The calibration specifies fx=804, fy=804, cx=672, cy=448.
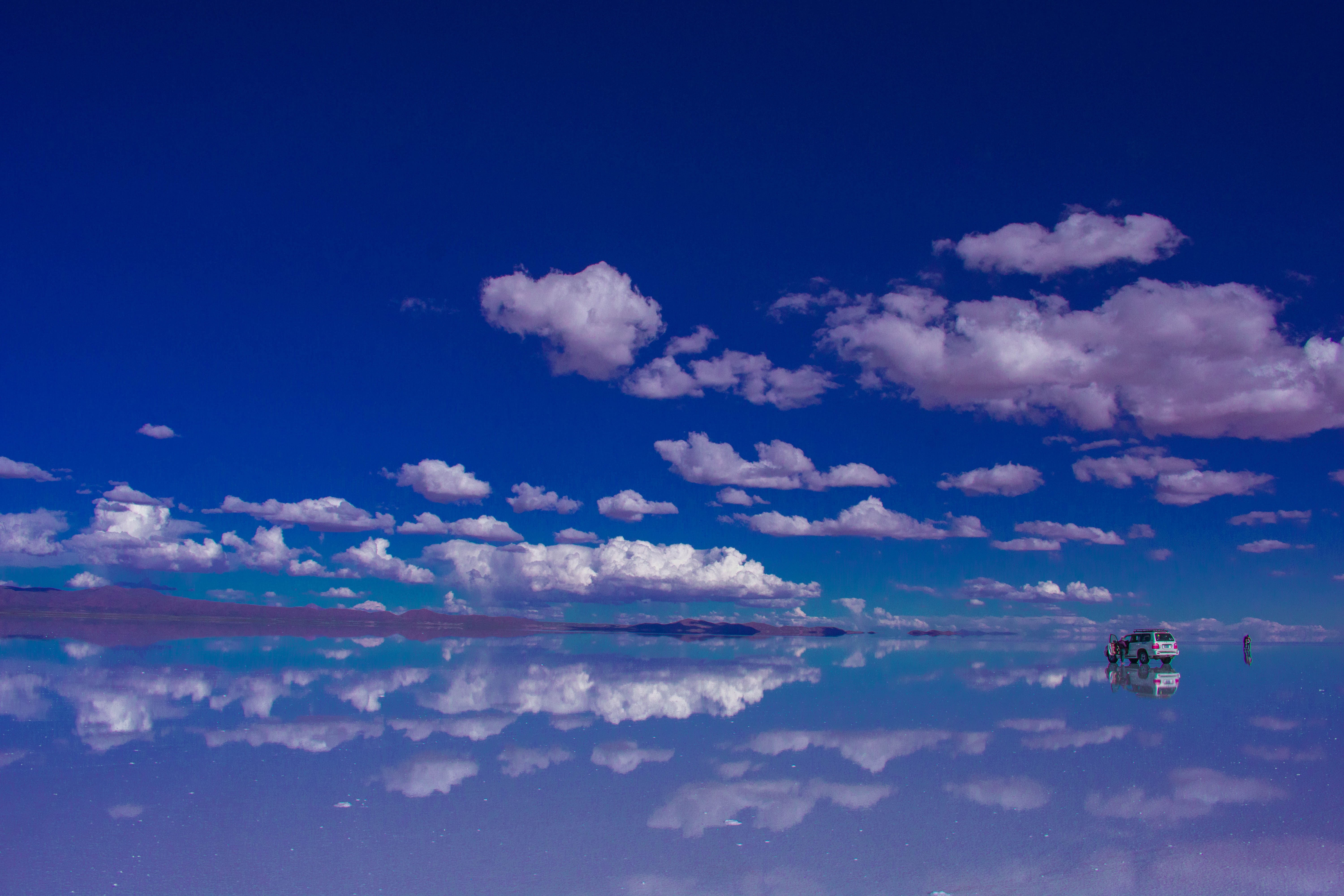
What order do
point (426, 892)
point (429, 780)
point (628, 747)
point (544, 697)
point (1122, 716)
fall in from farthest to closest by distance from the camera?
point (544, 697) → point (1122, 716) → point (628, 747) → point (429, 780) → point (426, 892)

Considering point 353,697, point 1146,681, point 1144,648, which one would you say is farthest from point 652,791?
point 1144,648

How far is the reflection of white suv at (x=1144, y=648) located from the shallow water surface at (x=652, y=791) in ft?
56.8

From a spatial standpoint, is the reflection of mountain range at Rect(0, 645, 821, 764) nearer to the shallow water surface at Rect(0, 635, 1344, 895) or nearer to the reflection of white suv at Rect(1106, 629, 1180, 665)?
the shallow water surface at Rect(0, 635, 1344, 895)

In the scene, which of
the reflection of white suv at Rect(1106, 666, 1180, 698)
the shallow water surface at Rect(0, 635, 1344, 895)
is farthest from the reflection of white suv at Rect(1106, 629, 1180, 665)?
the shallow water surface at Rect(0, 635, 1344, 895)

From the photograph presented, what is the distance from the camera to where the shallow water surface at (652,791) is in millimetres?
9008

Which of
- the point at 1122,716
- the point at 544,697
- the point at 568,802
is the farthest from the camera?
the point at 544,697

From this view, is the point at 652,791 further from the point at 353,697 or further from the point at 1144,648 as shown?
the point at 1144,648

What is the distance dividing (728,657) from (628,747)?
1560 inches

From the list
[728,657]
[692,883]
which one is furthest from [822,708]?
[728,657]

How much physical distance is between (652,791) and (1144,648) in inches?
1693

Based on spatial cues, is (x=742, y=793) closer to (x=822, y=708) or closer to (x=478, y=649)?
(x=822, y=708)

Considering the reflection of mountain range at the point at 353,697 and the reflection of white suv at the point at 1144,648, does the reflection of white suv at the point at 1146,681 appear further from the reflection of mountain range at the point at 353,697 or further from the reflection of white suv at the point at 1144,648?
the reflection of mountain range at the point at 353,697

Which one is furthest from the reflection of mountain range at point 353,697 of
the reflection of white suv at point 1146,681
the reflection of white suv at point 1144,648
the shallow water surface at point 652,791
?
the reflection of white suv at point 1144,648

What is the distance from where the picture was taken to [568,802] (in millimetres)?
11906
